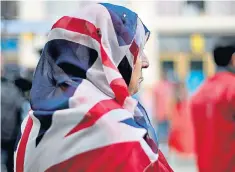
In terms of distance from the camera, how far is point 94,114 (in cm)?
182

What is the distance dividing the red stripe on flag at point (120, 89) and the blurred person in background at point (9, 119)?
2.96 metres

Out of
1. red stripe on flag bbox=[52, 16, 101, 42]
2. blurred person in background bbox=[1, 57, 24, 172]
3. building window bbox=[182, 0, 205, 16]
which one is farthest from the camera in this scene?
building window bbox=[182, 0, 205, 16]

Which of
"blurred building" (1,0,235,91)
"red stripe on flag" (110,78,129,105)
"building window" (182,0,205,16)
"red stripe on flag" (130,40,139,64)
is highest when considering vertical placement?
"red stripe on flag" (130,40,139,64)

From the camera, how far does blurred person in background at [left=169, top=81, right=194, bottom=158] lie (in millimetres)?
10047

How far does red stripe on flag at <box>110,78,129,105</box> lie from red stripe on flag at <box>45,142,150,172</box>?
15 cm

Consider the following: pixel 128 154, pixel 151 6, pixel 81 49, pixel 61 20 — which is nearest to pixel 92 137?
pixel 128 154

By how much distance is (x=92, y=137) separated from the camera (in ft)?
5.96

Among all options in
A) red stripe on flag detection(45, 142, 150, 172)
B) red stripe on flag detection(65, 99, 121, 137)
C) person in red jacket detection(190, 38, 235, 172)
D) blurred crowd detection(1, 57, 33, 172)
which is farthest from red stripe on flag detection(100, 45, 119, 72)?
blurred crowd detection(1, 57, 33, 172)

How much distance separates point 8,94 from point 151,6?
46.2 ft

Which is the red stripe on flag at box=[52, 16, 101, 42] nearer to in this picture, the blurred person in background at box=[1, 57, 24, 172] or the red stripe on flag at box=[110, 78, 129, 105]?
the red stripe on flag at box=[110, 78, 129, 105]

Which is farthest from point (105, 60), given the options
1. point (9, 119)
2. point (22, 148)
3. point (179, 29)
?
point (179, 29)

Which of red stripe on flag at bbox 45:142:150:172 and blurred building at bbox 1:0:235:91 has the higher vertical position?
red stripe on flag at bbox 45:142:150:172

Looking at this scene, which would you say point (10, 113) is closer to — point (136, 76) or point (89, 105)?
point (136, 76)

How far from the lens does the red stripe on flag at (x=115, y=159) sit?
179 cm
